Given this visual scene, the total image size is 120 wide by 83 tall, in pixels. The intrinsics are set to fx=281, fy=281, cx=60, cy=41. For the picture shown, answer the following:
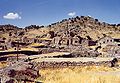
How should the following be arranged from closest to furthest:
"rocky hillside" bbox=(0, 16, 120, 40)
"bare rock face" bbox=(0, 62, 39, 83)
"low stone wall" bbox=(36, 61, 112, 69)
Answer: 1. "bare rock face" bbox=(0, 62, 39, 83)
2. "low stone wall" bbox=(36, 61, 112, 69)
3. "rocky hillside" bbox=(0, 16, 120, 40)

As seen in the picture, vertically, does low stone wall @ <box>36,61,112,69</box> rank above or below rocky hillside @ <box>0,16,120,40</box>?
below

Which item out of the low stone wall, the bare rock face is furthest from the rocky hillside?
the bare rock face

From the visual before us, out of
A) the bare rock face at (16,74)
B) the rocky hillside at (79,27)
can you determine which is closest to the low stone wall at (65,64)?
the bare rock face at (16,74)

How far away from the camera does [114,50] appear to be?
4959 centimetres

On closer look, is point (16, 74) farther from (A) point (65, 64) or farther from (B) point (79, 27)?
(B) point (79, 27)

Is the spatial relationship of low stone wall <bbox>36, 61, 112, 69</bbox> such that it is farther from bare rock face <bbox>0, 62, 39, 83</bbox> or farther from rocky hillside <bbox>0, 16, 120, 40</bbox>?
rocky hillside <bbox>0, 16, 120, 40</bbox>

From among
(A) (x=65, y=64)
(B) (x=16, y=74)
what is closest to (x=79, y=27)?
(A) (x=65, y=64)

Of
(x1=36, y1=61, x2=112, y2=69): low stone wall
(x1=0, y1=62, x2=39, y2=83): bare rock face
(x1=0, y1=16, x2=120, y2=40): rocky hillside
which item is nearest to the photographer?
(x1=0, y1=62, x2=39, y2=83): bare rock face

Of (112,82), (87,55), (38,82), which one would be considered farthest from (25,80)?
(87,55)

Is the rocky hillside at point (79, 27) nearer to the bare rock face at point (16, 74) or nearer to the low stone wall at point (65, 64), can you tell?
the low stone wall at point (65, 64)

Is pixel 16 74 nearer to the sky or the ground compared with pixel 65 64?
nearer to the sky

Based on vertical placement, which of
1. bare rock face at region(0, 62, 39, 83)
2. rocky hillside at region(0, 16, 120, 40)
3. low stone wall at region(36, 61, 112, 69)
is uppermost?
rocky hillside at region(0, 16, 120, 40)

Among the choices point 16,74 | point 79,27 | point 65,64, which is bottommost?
point 65,64

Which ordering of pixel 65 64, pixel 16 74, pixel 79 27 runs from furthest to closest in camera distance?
pixel 79 27, pixel 65 64, pixel 16 74
